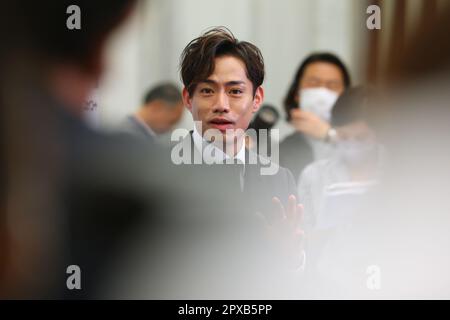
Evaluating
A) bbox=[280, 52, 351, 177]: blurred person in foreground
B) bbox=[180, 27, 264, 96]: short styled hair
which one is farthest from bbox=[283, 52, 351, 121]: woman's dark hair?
bbox=[180, 27, 264, 96]: short styled hair

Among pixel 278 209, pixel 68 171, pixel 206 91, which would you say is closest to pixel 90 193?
pixel 68 171

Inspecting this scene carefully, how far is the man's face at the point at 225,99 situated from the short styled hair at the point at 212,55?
0.02 m

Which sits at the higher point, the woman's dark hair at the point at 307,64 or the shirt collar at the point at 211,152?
the woman's dark hair at the point at 307,64

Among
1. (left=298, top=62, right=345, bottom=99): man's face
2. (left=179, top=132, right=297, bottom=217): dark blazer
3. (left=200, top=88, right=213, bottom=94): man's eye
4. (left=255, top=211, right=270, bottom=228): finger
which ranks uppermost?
(left=298, top=62, right=345, bottom=99): man's face

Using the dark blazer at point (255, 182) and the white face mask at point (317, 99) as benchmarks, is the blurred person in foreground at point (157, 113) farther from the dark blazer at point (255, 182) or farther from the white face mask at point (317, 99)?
the white face mask at point (317, 99)

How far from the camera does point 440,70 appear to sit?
2535 millimetres

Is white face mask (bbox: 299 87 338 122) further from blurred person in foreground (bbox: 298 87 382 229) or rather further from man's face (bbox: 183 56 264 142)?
man's face (bbox: 183 56 264 142)

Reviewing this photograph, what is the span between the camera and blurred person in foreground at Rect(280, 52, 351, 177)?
249 centimetres

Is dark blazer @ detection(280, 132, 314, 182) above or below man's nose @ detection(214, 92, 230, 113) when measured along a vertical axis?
below

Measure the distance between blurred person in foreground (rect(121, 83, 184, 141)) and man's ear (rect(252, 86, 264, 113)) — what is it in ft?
0.76

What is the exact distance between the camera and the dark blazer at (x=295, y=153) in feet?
8.16

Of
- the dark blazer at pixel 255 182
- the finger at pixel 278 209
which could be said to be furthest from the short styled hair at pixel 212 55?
the finger at pixel 278 209
